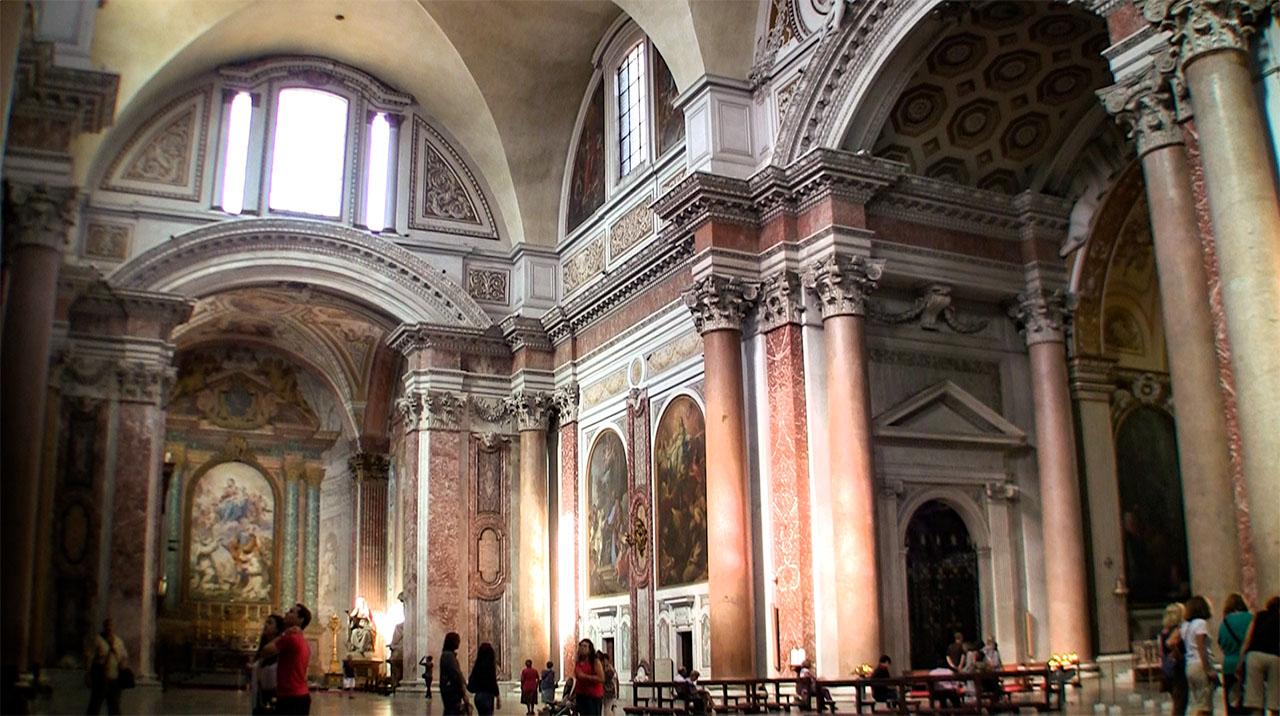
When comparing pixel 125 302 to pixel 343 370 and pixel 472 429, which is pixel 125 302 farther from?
pixel 343 370

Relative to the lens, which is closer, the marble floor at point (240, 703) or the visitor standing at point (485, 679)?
the visitor standing at point (485, 679)

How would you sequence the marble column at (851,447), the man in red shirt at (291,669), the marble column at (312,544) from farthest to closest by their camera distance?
the marble column at (312,544), the marble column at (851,447), the man in red shirt at (291,669)

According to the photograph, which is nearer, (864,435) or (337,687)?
(864,435)

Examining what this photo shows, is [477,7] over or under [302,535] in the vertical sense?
over

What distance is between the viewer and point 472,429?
23.0 m

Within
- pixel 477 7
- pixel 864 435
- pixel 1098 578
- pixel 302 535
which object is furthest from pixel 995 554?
pixel 302 535

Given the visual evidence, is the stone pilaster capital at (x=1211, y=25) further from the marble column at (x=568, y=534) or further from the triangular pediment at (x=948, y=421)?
the marble column at (x=568, y=534)

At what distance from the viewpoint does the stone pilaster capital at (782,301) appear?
1605 cm

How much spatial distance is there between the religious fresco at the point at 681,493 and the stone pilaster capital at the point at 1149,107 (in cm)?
764

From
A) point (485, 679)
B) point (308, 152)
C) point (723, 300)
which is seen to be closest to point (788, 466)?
point (723, 300)

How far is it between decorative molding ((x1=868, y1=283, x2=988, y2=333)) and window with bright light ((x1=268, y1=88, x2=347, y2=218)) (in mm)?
11133

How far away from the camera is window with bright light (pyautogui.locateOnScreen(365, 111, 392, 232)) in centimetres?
2334

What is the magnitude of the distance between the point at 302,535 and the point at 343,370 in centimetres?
460

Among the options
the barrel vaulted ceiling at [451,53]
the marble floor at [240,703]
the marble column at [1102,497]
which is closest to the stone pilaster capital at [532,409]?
the barrel vaulted ceiling at [451,53]
